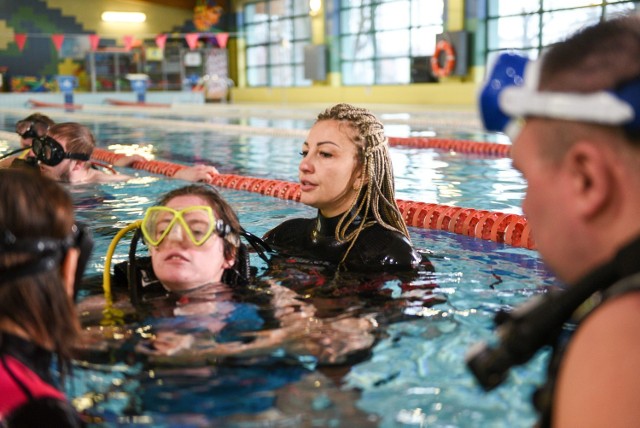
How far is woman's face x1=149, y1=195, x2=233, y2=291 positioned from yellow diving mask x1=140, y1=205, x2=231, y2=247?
0.08ft

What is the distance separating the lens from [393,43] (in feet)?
79.8

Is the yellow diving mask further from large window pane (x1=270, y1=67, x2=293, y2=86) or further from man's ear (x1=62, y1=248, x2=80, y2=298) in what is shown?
large window pane (x1=270, y1=67, x2=293, y2=86)

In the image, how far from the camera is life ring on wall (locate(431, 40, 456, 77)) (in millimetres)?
21219

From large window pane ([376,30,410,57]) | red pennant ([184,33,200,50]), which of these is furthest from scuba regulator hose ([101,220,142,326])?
red pennant ([184,33,200,50])

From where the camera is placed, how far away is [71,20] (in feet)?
98.8

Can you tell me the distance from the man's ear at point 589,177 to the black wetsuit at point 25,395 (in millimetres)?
1047

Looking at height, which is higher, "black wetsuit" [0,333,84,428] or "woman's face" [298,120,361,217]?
"woman's face" [298,120,361,217]

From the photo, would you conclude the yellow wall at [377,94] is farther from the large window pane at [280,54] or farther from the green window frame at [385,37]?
the large window pane at [280,54]

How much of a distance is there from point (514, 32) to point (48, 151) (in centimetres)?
1698

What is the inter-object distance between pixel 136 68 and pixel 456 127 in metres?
16.8

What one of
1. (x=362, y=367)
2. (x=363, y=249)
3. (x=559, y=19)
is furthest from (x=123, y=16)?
(x=362, y=367)

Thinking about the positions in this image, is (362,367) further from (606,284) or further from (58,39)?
(58,39)

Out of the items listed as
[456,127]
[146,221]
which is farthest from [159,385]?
[456,127]

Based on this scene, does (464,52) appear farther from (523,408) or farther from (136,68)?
(523,408)
